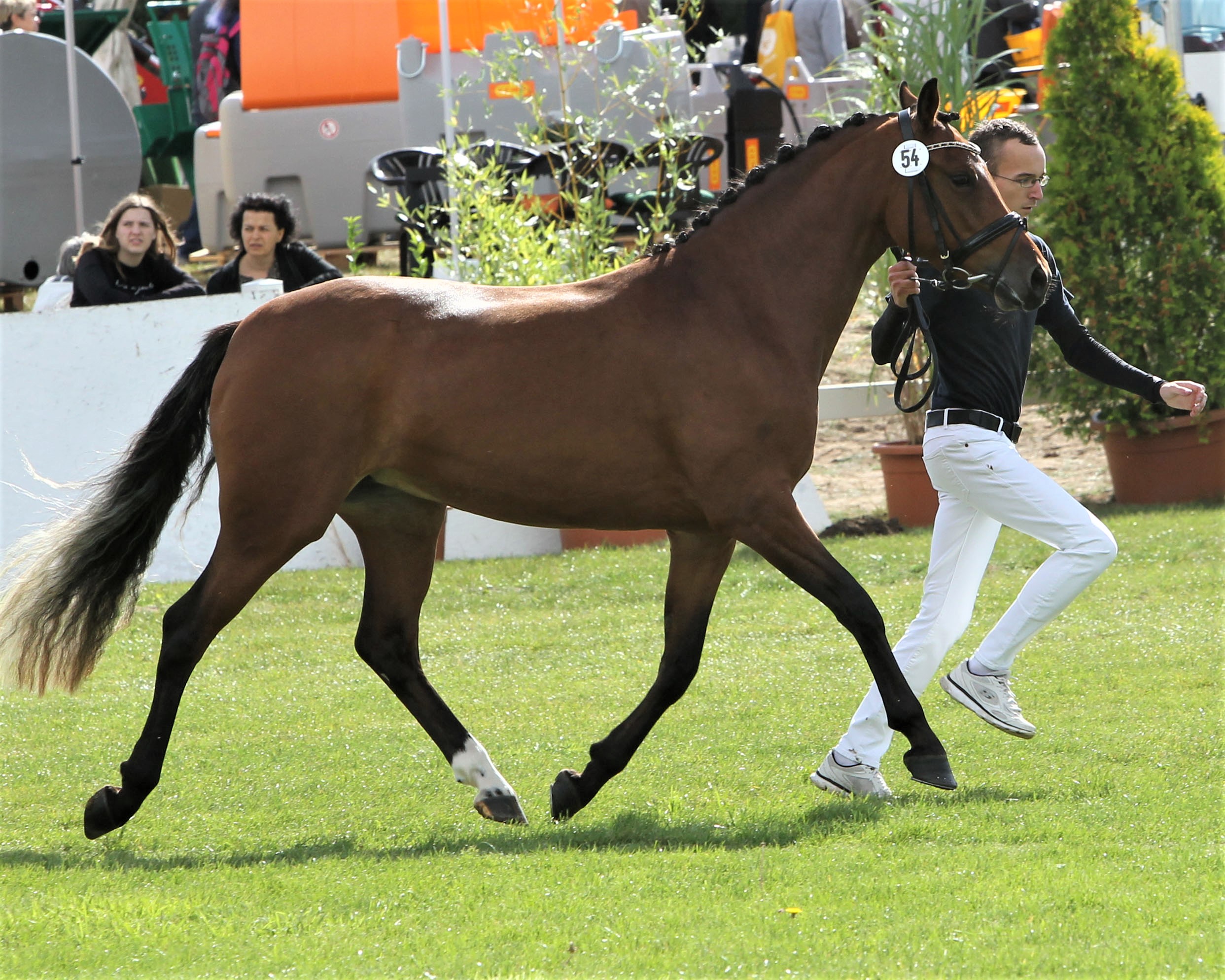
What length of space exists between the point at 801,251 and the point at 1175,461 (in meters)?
5.86

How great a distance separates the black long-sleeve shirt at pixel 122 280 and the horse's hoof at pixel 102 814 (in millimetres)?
5030

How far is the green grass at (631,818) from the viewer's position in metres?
3.35

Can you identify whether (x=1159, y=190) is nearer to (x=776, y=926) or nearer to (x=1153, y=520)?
(x=1153, y=520)

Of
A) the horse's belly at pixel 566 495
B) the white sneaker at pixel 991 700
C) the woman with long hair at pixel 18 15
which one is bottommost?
the white sneaker at pixel 991 700

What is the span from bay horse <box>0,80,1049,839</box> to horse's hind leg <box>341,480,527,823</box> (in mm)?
255

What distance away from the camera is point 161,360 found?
8820 mm

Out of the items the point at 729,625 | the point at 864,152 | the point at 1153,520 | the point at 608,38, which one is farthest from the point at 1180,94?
the point at 864,152

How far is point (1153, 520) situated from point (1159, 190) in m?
2.19

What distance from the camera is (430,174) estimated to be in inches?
403

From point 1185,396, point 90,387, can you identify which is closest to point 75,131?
point 90,387

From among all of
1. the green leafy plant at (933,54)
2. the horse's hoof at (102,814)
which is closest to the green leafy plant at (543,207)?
the green leafy plant at (933,54)

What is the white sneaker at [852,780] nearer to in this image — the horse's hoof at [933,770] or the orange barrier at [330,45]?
the horse's hoof at [933,770]

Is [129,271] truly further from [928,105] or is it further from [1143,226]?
[1143,226]

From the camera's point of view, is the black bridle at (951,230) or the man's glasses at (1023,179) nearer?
the black bridle at (951,230)
